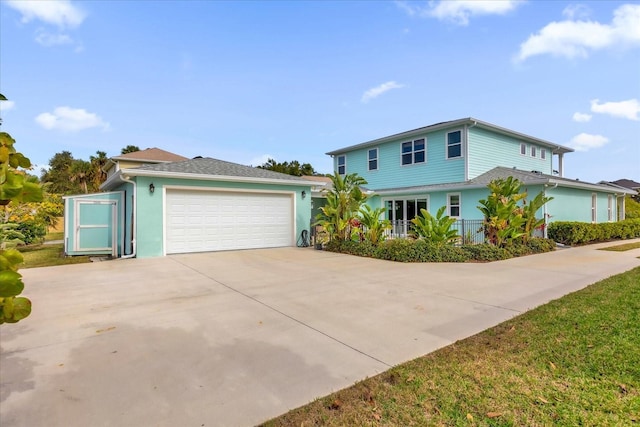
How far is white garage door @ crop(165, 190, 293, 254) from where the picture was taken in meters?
11.4

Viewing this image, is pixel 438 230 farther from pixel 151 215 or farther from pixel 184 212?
pixel 151 215

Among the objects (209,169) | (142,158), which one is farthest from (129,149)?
(209,169)

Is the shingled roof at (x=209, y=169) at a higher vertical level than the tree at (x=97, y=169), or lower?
lower

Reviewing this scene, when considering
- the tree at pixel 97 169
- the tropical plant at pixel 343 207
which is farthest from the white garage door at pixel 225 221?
the tree at pixel 97 169

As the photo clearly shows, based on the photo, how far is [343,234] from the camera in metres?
12.7

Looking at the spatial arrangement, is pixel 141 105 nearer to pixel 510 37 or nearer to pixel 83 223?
pixel 83 223

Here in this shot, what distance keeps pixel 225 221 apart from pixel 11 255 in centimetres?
1157

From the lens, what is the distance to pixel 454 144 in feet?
55.8

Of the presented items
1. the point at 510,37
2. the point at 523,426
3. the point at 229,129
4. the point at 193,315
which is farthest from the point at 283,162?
the point at 523,426

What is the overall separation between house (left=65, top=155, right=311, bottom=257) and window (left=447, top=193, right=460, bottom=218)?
796cm

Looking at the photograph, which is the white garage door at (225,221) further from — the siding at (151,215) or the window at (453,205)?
the window at (453,205)

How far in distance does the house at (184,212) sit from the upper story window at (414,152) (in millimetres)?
7771

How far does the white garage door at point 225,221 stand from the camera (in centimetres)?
1145

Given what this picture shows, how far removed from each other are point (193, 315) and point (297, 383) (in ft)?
8.30
